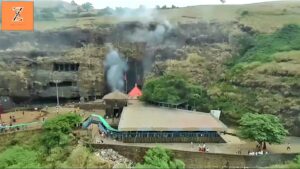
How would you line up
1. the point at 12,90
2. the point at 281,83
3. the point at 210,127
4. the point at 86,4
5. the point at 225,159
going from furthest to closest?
the point at 86,4 → the point at 12,90 → the point at 281,83 → the point at 210,127 → the point at 225,159

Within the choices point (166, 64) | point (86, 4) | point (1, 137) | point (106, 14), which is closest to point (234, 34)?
A: point (166, 64)

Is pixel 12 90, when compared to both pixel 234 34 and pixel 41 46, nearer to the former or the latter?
pixel 41 46

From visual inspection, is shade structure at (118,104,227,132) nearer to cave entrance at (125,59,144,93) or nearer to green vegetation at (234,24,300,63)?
green vegetation at (234,24,300,63)

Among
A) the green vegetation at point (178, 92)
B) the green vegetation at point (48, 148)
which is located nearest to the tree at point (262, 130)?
the green vegetation at point (178, 92)

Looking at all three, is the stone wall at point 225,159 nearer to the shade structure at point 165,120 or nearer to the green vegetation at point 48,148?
the shade structure at point 165,120

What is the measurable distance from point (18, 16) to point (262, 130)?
37246mm

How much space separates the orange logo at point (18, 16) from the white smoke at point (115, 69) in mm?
11201

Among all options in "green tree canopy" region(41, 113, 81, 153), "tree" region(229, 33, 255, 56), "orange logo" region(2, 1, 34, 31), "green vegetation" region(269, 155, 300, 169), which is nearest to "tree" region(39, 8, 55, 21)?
"orange logo" region(2, 1, 34, 31)

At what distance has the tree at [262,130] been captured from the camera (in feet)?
131

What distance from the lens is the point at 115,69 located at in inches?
2559

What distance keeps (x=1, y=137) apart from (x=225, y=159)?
2008 centimetres

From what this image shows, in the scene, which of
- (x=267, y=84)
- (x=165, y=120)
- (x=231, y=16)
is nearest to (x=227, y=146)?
(x=165, y=120)

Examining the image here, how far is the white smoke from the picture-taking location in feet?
212

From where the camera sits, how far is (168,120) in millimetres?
44312
